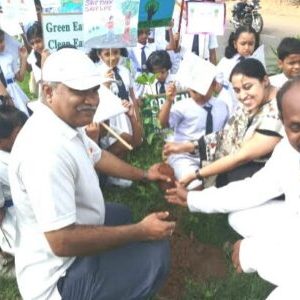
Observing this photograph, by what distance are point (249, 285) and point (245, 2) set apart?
12.1 meters

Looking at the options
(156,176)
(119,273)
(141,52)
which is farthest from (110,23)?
(119,273)

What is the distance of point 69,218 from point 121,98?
7.98ft

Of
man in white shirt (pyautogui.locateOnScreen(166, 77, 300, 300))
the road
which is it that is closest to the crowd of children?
man in white shirt (pyautogui.locateOnScreen(166, 77, 300, 300))

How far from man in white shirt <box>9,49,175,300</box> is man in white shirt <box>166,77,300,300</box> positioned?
44 cm

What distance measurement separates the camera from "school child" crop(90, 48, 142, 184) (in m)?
4.59

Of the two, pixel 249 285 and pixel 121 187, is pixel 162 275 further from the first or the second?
pixel 121 187

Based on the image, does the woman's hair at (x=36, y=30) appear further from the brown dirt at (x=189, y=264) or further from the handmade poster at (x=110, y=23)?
the brown dirt at (x=189, y=264)

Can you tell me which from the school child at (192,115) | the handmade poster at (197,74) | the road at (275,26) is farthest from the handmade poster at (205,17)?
the road at (275,26)

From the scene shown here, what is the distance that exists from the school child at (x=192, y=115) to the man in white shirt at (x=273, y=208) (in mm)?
1090

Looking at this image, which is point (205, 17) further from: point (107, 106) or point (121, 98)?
point (107, 106)

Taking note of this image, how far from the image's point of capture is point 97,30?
4.37m

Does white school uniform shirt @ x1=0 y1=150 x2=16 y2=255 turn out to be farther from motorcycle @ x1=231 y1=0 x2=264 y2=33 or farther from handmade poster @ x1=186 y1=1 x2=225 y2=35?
motorcycle @ x1=231 y1=0 x2=264 y2=33

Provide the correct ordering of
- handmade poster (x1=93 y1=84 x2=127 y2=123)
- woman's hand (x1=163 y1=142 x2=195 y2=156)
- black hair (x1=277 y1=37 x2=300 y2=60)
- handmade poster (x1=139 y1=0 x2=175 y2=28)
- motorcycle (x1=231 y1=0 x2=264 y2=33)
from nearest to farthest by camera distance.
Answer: woman's hand (x1=163 y1=142 x2=195 y2=156)
handmade poster (x1=93 y1=84 x2=127 y2=123)
black hair (x1=277 y1=37 x2=300 y2=60)
handmade poster (x1=139 y1=0 x2=175 y2=28)
motorcycle (x1=231 y1=0 x2=264 y2=33)

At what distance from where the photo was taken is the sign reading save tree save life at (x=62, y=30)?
4383 mm
